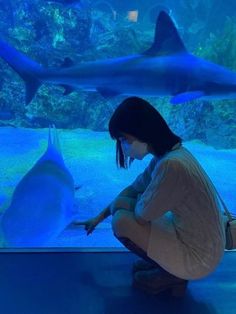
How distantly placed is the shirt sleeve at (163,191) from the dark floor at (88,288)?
14.5 inches

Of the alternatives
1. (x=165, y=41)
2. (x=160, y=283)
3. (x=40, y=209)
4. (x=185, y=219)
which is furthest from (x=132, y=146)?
(x=165, y=41)

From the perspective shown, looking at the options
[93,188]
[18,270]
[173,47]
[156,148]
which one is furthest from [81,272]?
[173,47]

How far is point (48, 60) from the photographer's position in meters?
6.75

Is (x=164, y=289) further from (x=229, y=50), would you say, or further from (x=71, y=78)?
(x=229, y=50)

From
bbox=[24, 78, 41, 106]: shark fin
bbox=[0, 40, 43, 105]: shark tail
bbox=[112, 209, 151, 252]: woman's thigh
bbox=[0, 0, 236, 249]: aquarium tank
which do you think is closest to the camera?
bbox=[112, 209, 151, 252]: woman's thigh

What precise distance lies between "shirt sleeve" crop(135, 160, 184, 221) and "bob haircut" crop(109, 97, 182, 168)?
107mm

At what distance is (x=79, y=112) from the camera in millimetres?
6535

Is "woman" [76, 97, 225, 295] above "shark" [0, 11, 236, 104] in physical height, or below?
below

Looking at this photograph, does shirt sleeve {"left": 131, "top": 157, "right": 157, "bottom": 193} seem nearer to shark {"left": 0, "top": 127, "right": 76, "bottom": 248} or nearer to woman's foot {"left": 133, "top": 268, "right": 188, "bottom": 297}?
woman's foot {"left": 133, "top": 268, "right": 188, "bottom": 297}

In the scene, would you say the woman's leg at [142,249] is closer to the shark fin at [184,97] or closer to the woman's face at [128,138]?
the woman's face at [128,138]

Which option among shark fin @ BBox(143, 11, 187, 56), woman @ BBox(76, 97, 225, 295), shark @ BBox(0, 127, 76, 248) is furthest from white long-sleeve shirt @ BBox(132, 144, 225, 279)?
shark fin @ BBox(143, 11, 187, 56)

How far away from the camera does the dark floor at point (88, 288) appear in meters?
1.49

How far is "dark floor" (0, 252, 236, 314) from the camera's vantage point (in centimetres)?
149

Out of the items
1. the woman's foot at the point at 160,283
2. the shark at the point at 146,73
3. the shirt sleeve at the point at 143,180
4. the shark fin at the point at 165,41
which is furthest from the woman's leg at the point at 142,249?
the shark fin at the point at 165,41
